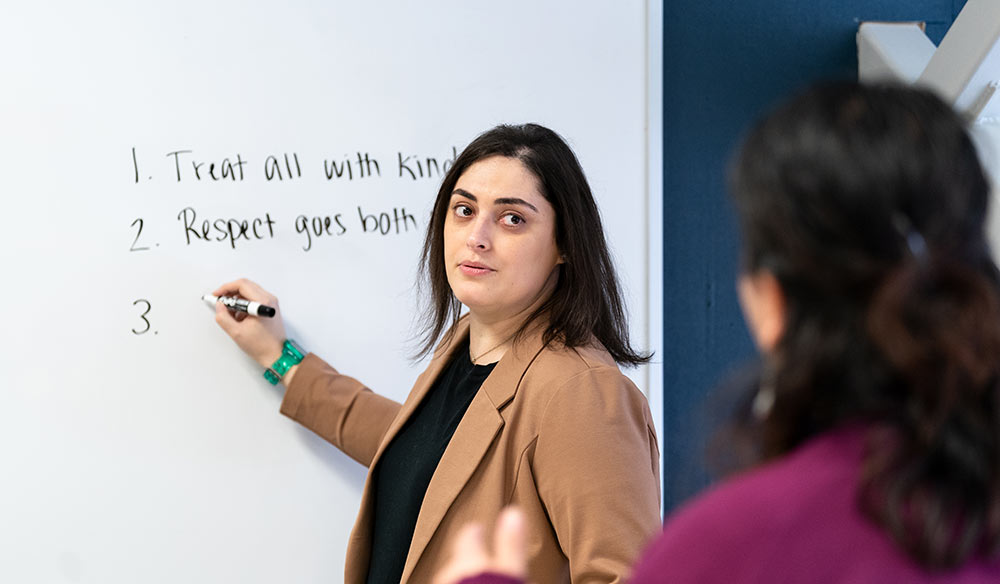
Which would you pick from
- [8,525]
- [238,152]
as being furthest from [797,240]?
[8,525]

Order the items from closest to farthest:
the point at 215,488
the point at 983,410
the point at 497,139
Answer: the point at 983,410
the point at 497,139
the point at 215,488

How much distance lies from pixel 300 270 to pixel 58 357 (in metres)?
0.33

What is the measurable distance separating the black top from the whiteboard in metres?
0.17

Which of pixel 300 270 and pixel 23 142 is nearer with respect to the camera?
pixel 23 142

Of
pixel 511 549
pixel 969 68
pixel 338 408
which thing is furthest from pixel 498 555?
pixel 969 68

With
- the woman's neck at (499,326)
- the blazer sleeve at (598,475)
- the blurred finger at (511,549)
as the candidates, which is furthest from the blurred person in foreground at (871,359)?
the woman's neck at (499,326)

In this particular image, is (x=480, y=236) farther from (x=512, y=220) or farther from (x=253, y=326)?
(x=253, y=326)

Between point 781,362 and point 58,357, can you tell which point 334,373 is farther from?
point 781,362

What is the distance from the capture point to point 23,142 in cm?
121

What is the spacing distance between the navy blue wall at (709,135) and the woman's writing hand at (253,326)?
A: 696 millimetres

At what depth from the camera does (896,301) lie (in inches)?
19.8

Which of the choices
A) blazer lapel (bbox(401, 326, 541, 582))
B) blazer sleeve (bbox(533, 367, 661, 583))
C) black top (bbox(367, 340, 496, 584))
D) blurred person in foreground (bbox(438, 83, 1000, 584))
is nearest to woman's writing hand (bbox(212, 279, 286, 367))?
black top (bbox(367, 340, 496, 584))

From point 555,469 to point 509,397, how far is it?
0.12 m

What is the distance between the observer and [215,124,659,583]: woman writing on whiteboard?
101cm
